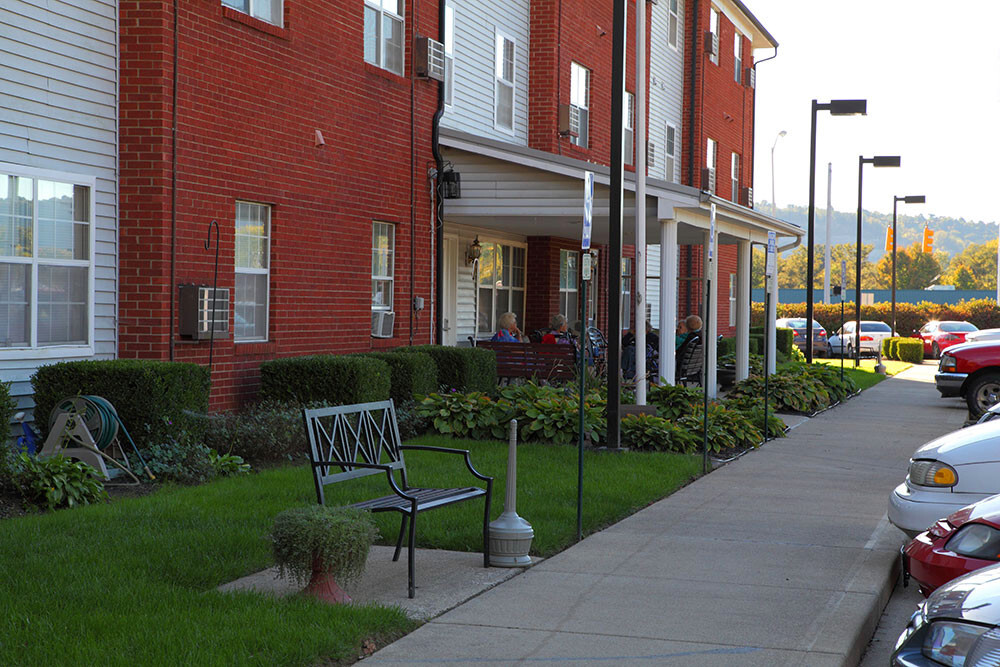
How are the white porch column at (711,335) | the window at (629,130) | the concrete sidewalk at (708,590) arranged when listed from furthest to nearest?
the window at (629,130), the white porch column at (711,335), the concrete sidewalk at (708,590)

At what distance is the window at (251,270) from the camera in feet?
40.4

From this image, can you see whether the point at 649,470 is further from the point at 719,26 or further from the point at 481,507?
the point at 719,26

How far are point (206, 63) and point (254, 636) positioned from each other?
7.74 m

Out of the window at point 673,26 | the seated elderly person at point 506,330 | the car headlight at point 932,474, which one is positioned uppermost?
the window at point 673,26

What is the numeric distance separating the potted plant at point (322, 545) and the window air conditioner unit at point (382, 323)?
9158 mm

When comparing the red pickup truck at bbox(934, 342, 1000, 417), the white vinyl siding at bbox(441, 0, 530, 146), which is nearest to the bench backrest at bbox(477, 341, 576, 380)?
the white vinyl siding at bbox(441, 0, 530, 146)

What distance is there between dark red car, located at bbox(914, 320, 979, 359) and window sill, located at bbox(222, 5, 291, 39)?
3428 centimetres

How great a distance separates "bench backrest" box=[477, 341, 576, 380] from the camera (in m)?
16.1

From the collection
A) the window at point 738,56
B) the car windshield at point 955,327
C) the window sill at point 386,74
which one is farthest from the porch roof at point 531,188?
the car windshield at point 955,327

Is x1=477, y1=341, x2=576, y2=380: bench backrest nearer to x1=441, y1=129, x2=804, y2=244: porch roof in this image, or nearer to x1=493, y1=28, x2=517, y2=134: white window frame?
x1=441, y1=129, x2=804, y2=244: porch roof

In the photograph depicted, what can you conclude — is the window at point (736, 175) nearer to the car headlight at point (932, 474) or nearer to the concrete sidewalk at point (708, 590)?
the concrete sidewalk at point (708, 590)

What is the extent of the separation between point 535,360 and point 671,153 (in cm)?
1441

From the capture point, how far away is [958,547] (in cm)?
582

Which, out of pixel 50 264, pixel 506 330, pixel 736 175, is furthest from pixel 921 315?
pixel 50 264
